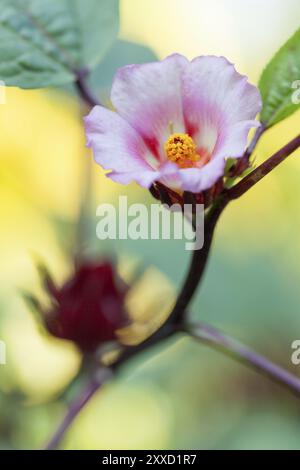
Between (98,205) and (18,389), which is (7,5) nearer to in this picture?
(18,389)

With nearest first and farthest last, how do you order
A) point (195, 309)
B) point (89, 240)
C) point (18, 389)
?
point (89, 240), point (18, 389), point (195, 309)

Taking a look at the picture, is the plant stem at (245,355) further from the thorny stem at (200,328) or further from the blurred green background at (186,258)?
the blurred green background at (186,258)

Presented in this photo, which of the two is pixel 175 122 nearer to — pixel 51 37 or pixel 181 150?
pixel 181 150

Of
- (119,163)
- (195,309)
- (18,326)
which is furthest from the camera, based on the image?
(195,309)

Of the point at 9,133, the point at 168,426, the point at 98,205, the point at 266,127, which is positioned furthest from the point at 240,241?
the point at 266,127

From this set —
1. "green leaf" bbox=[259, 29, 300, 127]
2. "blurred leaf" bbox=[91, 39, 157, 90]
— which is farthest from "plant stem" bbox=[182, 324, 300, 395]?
"blurred leaf" bbox=[91, 39, 157, 90]

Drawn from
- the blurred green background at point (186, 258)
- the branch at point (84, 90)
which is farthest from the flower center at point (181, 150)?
the blurred green background at point (186, 258)

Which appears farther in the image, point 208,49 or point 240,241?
point 240,241
